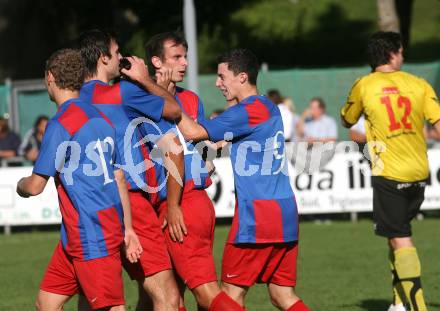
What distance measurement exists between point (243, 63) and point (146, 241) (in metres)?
1.38

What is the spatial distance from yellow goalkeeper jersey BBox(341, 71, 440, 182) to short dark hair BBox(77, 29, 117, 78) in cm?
247

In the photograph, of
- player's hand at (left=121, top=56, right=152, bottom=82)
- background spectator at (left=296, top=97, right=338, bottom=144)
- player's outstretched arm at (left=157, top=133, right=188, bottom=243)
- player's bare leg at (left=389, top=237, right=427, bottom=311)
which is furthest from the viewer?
background spectator at (left=296, top=97, right=338, bottom=144)

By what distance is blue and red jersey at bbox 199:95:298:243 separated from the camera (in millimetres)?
7191

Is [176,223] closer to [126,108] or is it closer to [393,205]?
[126,108]

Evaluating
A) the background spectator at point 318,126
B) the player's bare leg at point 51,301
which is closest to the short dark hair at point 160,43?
the player's bare leg at point 51,301

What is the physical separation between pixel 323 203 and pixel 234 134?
389 inches

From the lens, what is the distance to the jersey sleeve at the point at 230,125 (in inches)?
282

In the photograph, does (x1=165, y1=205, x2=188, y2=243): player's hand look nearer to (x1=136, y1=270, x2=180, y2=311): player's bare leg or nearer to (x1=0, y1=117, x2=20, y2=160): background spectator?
(x1=136, y1=270, x2=180, y2=311): player's bare leg

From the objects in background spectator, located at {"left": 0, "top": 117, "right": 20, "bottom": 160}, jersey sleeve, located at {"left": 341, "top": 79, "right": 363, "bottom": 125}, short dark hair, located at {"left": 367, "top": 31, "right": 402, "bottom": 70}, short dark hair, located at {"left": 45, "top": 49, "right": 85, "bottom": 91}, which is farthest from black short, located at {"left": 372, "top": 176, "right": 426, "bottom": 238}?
background spectator, located at {"left": 0, "top": 117, "right": 20, "bottom": 160}

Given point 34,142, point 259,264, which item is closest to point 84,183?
point 259,264

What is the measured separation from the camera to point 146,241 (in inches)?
278

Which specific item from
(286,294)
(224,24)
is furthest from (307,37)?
(286,294)

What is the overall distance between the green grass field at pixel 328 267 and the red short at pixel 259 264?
1.99 metres

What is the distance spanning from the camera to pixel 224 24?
35281 millimetres
